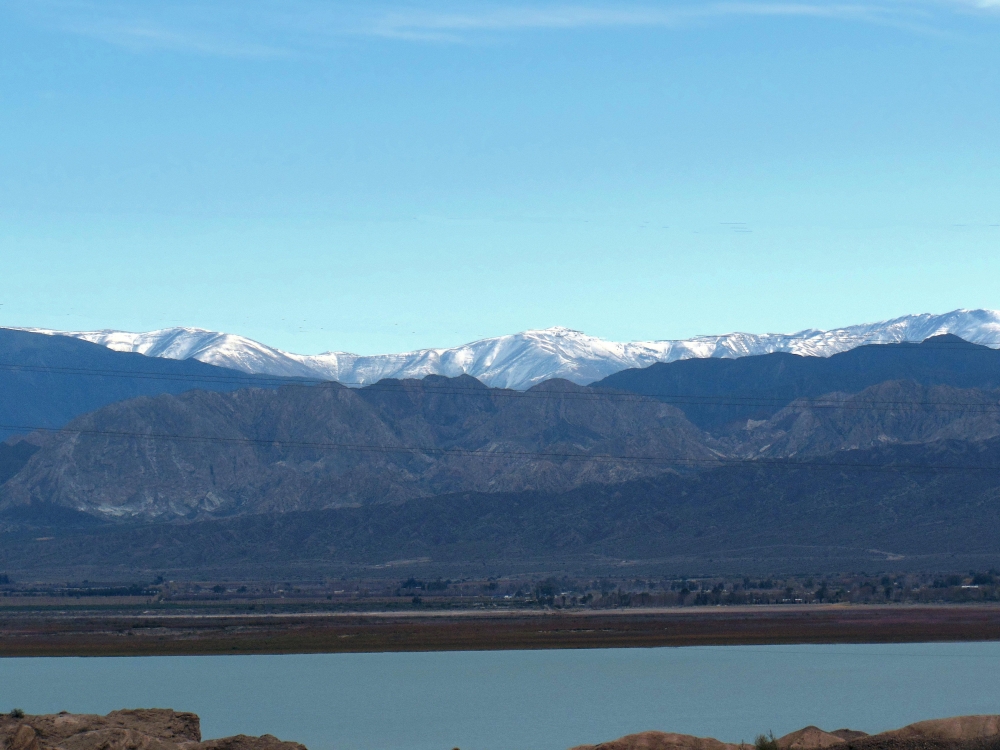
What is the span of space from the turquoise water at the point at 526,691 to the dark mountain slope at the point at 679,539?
8542cm

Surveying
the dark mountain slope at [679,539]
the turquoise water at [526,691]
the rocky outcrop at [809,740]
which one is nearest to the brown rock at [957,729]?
the rocky outcrop at [809,740]

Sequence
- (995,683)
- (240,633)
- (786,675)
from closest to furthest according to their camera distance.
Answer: (995,683), (786,675), (240,633)

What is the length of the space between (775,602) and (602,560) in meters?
56.2

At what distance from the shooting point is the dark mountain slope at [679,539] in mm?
171875

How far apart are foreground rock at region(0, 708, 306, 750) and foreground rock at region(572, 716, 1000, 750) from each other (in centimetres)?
883

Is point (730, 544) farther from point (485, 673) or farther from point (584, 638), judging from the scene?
point (485, 673)

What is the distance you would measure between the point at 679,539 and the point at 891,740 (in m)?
156

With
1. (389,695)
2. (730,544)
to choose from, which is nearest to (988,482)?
(730,544)

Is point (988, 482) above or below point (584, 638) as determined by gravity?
above

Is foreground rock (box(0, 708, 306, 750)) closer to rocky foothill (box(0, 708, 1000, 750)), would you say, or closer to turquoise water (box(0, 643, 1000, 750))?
rocky foothill (box(0, 708, 1000, 750))

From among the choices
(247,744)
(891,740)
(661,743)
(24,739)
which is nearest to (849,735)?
(891,740)

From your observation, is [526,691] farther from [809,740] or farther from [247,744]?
[809,740]

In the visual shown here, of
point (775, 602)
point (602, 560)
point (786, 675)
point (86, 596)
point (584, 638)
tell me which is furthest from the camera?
point (602, 560)

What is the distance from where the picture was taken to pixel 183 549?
19450cm
